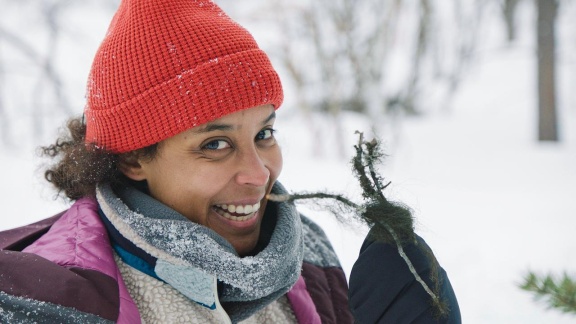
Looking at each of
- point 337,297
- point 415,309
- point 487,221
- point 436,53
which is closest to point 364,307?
point 415,309

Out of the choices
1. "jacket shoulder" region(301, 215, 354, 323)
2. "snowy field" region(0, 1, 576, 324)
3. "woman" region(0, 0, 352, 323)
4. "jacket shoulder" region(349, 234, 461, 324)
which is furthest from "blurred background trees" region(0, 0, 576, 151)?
"jacket shoulder" region(349, 234, 461, 324)

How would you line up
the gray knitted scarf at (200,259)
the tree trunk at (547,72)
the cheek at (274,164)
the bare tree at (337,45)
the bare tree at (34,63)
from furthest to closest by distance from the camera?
the bare tree at (34,63), the tree trunk at (547,72), the bare tree at (337,45), the cheek at (274,164), the gray knitted scarf at (200,259)

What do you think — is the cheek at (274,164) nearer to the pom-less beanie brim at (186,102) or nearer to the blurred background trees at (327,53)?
the pom-less beanie brim at (186,102)

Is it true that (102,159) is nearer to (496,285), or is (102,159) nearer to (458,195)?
(496,285)

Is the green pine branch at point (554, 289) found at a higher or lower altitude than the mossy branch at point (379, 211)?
lower

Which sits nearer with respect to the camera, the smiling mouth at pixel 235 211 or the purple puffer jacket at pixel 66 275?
the purple puffer jacket at pixel 66 275

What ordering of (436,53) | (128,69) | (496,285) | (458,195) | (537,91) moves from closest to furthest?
1. (128,69)
2. (496,285)
3. (458,195)
4. (537,91)
5. (436,53)

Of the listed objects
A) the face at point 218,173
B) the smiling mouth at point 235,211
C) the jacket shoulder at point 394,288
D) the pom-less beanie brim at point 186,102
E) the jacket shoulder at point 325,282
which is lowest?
the jacket shoulder at point 325,282

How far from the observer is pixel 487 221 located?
5.41 meters

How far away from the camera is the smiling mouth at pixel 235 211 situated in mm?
1548

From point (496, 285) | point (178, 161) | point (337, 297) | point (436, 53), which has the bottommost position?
point (496, 285)

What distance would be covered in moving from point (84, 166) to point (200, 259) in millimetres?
491

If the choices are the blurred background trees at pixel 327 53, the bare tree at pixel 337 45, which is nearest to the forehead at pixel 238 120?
the blurred background trees at pixel 327 53

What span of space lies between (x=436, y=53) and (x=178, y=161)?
51.2 ft
